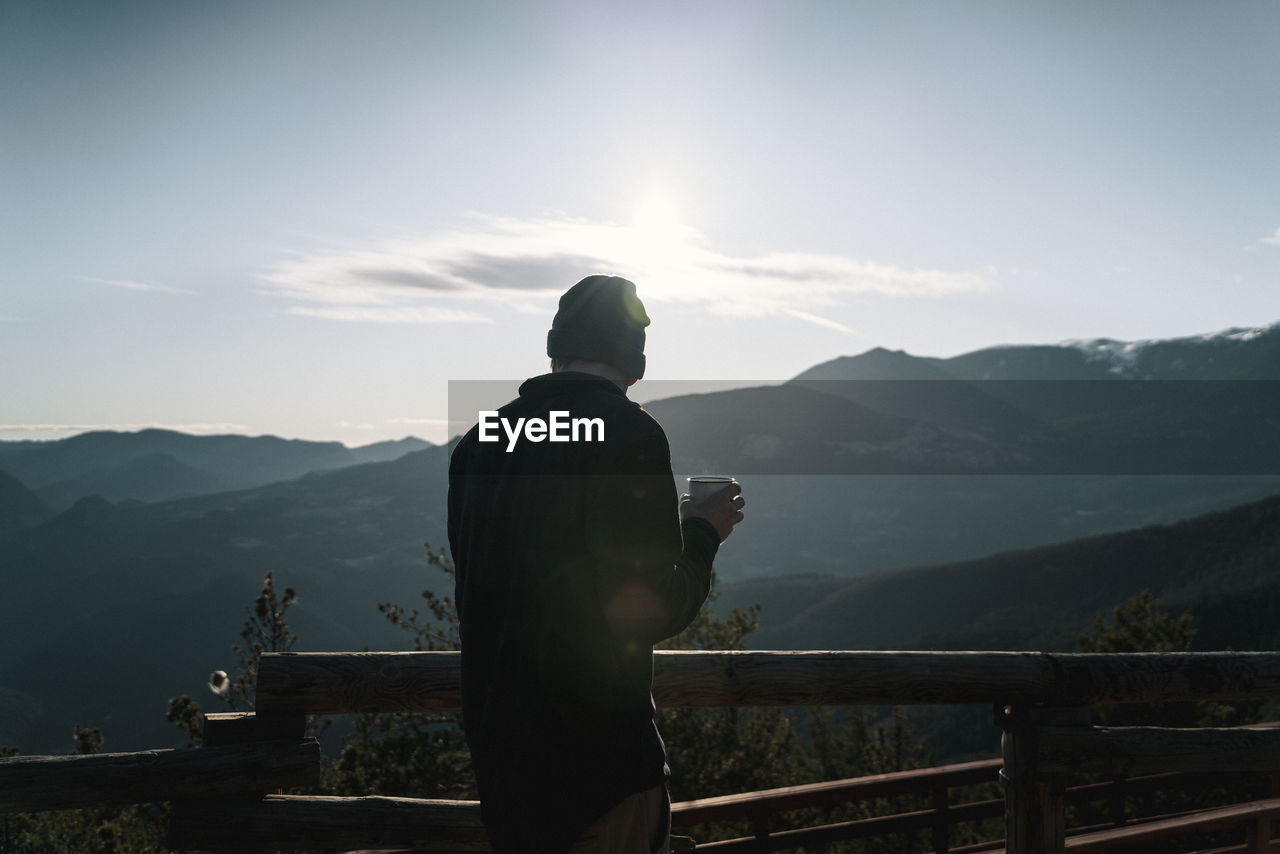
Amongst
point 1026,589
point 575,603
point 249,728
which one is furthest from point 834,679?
point 1026,589

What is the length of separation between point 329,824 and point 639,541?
1.97 metres

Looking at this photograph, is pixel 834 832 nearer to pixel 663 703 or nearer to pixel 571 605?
pixel 663 703

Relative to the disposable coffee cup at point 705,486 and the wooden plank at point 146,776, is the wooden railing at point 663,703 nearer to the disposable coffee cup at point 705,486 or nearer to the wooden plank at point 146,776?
the wooden plank at point 146,776

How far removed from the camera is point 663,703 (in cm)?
280

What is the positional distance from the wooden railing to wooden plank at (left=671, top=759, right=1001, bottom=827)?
0.02 meters

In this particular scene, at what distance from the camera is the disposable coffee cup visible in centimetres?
205

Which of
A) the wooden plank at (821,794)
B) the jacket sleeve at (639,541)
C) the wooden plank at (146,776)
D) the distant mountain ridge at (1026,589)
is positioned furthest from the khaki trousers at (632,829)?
the distant mountain ridge at (1026,589)

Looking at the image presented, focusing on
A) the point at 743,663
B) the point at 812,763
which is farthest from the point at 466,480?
the point at 812,763

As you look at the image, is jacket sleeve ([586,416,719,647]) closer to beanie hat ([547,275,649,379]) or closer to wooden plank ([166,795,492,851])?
beanie hat ([547,275,649,379])

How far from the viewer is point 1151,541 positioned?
137 m

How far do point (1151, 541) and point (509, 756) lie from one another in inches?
6238

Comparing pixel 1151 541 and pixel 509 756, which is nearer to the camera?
pixel 509 756

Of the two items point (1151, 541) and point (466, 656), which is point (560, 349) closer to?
point (466, 656)
